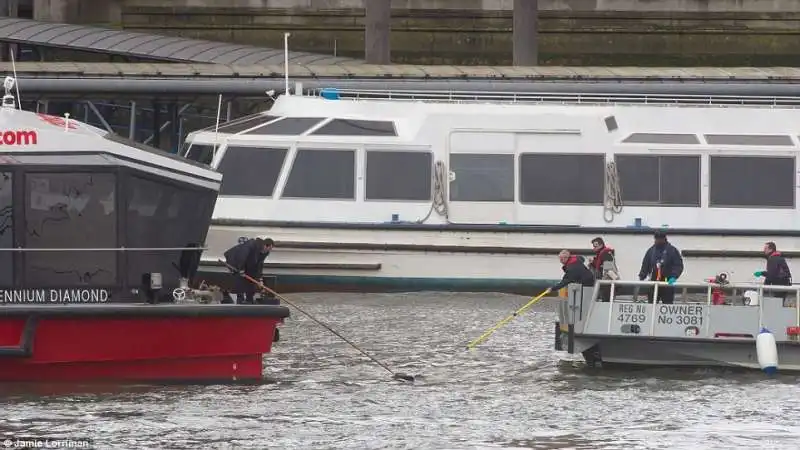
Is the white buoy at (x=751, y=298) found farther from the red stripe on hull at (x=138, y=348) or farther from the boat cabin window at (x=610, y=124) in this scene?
the boat cabin window at (x=610, y=124)

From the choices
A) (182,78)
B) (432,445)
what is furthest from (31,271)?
(182,78)

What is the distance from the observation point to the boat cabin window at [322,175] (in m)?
27.8

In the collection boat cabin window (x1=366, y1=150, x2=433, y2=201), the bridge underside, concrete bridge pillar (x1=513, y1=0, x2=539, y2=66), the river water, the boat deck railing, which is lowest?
the river water

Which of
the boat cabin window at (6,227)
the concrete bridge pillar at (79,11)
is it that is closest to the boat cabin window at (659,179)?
the boat cabin window at (6,227)

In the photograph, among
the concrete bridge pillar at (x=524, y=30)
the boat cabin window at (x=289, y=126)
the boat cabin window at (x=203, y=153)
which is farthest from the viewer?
the concrete bridge pillar at (x=524, y=30)

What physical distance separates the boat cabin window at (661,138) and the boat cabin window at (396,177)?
2970mm

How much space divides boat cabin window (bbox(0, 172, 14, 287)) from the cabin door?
1021 centimetres

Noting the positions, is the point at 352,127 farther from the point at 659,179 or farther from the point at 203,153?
the point at 659,179

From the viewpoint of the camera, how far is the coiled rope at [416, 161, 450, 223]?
2786cm

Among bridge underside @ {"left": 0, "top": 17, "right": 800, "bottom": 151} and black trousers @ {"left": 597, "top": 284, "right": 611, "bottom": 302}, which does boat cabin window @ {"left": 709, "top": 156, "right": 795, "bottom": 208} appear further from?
black trousers @ {"left": 597, "top": 284, "right": 611, "bottom": 302}

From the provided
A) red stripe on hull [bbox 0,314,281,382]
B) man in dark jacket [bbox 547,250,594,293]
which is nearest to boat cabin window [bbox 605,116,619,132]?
man in dark jacket [bbox 547,250,594,293]

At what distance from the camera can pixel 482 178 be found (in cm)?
2809

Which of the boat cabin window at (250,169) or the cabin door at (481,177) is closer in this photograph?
the boat cabin window at (250,169)

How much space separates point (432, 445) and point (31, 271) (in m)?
4.59
